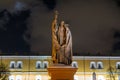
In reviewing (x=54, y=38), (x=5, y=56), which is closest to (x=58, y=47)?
(x=54, y=38)

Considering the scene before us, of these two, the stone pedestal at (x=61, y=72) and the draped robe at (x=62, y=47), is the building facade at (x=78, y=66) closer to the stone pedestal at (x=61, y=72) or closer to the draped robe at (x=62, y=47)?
the draped robe at (x=62, y=47)

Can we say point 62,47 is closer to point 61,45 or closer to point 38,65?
point 61,45

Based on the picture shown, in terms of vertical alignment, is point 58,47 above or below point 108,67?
above

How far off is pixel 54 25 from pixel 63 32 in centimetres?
62

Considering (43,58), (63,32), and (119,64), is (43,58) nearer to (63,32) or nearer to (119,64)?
(119,64)

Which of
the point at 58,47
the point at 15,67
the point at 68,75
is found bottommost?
the point at 15,67

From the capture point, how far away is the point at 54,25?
1970 cm

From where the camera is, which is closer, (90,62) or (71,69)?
(71,69)

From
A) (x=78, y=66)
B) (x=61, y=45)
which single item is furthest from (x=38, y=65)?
(x=61, y=45)

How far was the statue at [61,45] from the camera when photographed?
19.4 m

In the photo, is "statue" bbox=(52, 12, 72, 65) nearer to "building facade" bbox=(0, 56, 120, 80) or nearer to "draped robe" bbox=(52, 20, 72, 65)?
"draped robe" bbox=(52, 20, 72, 65)

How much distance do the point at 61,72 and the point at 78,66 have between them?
63.5 metres

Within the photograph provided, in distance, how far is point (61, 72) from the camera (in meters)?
19.1

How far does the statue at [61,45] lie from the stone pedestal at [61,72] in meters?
0.44
